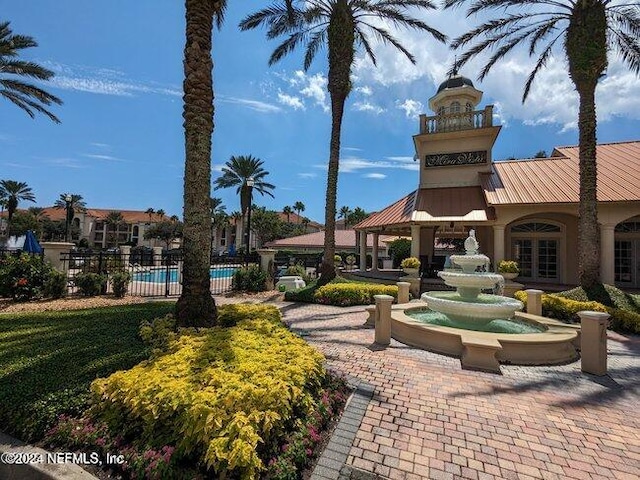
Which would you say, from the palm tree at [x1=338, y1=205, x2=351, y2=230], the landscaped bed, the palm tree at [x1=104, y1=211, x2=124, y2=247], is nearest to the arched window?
the landscaped bed

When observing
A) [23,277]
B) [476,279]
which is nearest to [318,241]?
[23,277]

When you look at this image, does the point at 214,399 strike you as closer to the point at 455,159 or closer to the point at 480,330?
the point at 480,330

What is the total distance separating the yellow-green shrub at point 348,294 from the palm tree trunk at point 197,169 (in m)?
6.65

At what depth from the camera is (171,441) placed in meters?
2.97

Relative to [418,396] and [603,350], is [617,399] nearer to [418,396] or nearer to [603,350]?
[603,350]

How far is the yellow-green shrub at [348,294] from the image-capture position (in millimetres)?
12664

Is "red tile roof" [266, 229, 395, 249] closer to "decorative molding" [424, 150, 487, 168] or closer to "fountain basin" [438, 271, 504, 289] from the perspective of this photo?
"decorative molding" [424, 150, 487, 168]

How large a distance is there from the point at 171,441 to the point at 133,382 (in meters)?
0.96

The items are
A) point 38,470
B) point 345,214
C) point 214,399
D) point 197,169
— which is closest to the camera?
point 38,470

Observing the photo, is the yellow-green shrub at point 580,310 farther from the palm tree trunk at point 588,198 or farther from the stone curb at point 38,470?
the stone curb at point 38,470

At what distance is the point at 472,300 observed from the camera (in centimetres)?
838

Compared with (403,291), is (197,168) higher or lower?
higher

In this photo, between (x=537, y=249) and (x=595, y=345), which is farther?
(x=537, y=249)

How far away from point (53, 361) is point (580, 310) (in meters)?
13.2
